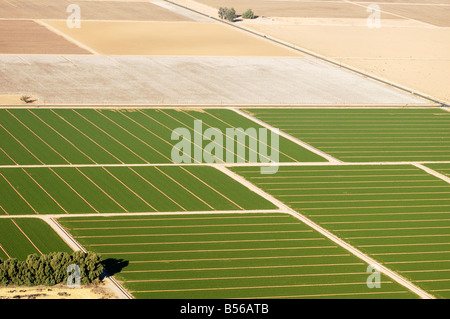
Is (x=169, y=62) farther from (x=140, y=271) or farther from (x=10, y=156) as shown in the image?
(x=140, y=271)

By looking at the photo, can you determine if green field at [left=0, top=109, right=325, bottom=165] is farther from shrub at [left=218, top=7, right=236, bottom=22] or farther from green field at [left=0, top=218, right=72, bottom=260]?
shrub at [left=218, top=7, right=236, bottom=22]

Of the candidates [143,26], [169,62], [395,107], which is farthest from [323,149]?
[143,26]

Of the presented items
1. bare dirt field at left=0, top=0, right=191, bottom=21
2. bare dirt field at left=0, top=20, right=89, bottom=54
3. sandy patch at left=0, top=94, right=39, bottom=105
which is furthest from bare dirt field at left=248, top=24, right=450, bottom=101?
sandy patch at left=0, top=94, right=39, bottom=105

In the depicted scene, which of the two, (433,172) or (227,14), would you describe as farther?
(227,14)

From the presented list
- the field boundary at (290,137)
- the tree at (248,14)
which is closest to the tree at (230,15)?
the tree at (248,14)

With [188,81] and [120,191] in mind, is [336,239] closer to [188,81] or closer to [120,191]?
[120,191]

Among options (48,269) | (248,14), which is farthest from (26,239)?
(248,14)
